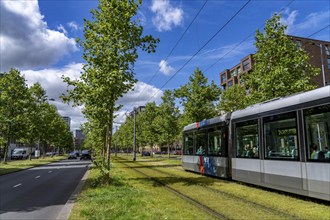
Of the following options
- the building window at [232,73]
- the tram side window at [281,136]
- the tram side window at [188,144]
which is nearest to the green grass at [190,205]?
the tram side window at [281,136]

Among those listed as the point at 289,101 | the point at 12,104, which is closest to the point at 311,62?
the point at 12,104

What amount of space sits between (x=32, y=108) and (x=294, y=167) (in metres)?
33.6

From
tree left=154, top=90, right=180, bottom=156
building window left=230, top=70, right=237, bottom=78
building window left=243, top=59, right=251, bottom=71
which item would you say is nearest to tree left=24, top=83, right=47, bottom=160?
tree left=154, top=90, right=180, bottom=156

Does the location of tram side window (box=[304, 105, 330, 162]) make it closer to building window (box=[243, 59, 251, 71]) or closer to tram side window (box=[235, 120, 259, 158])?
tram side window (box=[235, 120, 259, 158])

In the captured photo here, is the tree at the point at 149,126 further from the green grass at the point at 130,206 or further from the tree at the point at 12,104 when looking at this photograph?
the green grass at the point at 130,206

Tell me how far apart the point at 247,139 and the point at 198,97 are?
50.0 ft

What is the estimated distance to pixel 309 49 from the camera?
67.9 m

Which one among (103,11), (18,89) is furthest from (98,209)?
(18,89)

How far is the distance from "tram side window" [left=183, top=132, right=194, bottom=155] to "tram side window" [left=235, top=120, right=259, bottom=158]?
637cm

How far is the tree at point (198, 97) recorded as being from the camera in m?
26.9

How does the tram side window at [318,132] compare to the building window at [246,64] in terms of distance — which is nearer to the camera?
the tram side window at [318,132]

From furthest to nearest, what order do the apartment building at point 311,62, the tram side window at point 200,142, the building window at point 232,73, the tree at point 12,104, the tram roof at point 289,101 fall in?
the building window at point 232,73 → the apartment building at point 311,62 → the tree at point 12,104 → the tram side window at point 200,142 → the tram roof at point 289,101

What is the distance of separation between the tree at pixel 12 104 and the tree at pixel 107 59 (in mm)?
21961

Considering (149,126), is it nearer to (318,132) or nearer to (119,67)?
(119,67)
